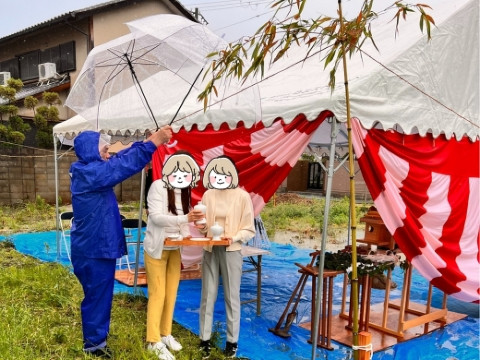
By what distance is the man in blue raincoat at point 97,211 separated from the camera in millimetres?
3059

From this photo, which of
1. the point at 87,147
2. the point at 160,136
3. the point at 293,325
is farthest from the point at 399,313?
the point at 87,147

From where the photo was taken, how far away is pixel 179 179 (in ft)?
11.2

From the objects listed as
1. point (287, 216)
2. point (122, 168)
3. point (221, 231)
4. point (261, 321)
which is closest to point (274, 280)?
point (261, 321)

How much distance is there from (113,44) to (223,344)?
10.1 feet

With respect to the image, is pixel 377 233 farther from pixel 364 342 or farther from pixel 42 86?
pixel 42 86

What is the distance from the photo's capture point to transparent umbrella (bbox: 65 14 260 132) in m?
3.79

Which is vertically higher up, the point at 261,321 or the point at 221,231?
the point at 221,231

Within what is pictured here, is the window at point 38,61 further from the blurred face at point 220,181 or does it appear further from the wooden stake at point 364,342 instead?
the wooden stake at point 364,342

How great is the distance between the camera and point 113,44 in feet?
13.4

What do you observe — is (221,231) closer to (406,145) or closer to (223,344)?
(223,344)

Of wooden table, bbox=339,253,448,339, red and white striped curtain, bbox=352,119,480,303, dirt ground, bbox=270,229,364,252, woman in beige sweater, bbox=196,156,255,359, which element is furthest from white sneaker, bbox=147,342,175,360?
dirt ground, bbox=270,229,364,252

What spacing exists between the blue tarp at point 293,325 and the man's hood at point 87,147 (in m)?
2.13

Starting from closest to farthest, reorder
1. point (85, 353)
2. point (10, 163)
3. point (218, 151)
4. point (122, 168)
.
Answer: point (122, 168) → point (85, 353) → point (218, 151) → point (10, 163)

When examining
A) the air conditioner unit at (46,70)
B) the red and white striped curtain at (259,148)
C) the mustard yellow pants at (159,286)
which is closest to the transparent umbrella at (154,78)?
the red and white striped curtain at (259,148)
